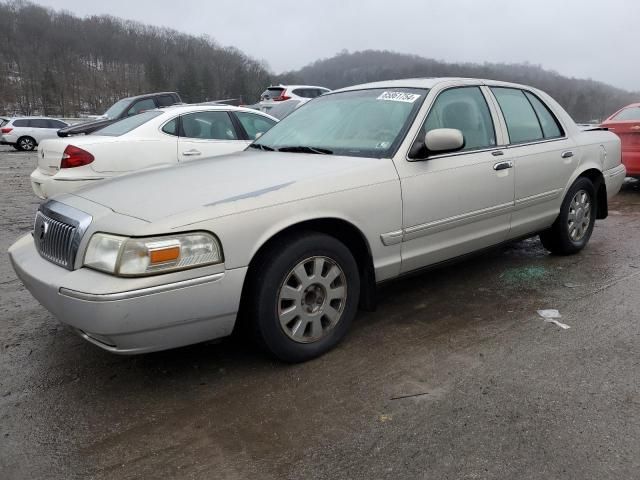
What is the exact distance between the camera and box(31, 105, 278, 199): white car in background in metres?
5.72

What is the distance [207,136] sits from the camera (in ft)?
21.5

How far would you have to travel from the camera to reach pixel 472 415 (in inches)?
95.4

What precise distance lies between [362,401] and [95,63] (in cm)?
10114

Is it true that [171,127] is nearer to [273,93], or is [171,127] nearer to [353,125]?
[353,125]

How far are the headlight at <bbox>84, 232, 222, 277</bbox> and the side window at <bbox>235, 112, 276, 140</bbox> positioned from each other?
14.8 ft

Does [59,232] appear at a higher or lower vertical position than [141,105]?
lower

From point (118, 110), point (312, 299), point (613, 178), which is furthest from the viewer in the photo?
point (118, 110)

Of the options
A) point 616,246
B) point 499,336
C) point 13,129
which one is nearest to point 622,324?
point 499,336

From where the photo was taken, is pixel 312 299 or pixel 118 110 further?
pixel 118 110

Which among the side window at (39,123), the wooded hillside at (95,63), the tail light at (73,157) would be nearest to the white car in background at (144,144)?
the tail light at (73,157)

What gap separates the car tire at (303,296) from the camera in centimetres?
269

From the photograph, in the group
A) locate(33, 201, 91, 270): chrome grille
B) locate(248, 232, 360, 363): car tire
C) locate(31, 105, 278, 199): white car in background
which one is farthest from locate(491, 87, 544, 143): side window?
locate(33, 201, 91, 270): chrome grille

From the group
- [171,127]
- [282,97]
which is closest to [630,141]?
[171,127]

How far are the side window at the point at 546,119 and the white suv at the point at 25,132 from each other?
22.5 m
